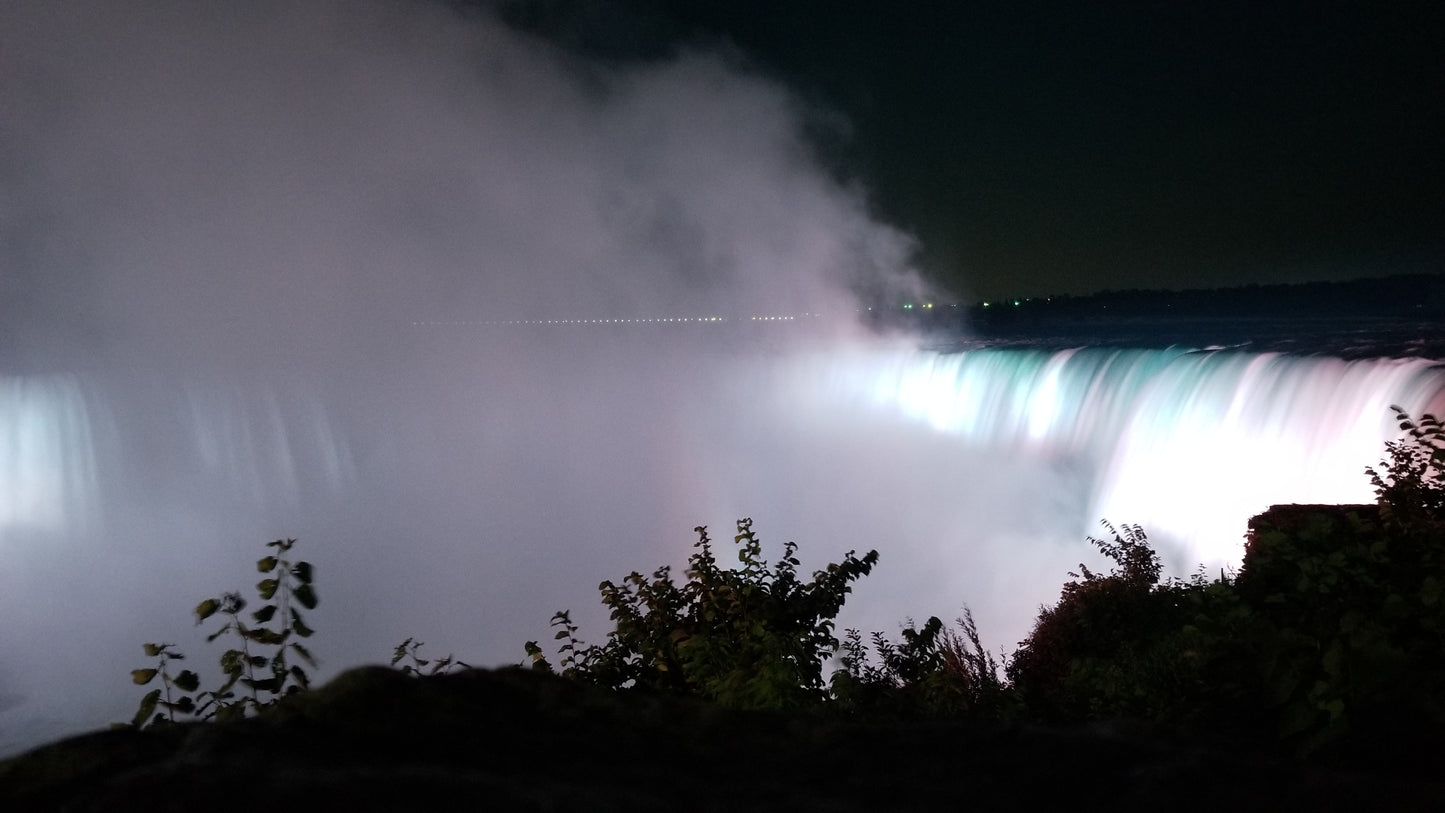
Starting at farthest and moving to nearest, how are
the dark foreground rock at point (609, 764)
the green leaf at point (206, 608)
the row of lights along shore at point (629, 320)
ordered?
the row of lights along shore at point (629, 320) < the green leaf at point (206, 608) < the dark foreground rock at point (609, 764)

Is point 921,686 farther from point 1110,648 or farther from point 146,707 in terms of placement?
point 146,707

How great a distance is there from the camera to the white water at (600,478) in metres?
17.6

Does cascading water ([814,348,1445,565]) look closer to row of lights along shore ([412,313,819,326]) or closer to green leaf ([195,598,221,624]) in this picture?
row of lights along shore ([412,313,819,326])

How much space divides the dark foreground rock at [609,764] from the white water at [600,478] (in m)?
14.1

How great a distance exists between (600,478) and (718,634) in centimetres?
2837

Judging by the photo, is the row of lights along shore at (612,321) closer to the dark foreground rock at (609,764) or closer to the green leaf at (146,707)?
the green leaf at (146,707)

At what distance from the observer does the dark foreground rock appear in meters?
1.07

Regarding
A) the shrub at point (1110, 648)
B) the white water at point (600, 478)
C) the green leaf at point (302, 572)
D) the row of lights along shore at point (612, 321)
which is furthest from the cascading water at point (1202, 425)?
the green leaf at point (302, 572)

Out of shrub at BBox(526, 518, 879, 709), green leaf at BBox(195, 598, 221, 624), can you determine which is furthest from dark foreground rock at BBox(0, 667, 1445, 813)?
shrub at BBox(526, 518, 879, 709)

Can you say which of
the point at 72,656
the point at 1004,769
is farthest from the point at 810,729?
the point at 72,656

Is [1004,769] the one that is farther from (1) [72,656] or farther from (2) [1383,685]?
(1) [72,656]

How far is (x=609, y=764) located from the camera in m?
1.28

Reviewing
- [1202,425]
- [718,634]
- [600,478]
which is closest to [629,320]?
[600,478]

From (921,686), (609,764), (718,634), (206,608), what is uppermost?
(206,608)
